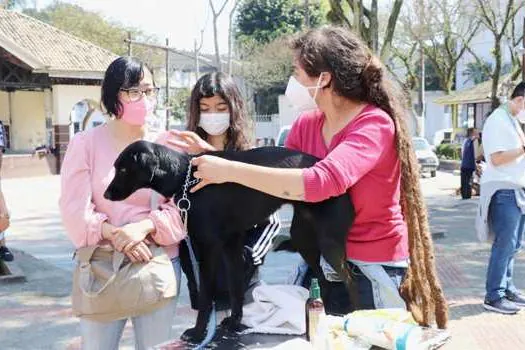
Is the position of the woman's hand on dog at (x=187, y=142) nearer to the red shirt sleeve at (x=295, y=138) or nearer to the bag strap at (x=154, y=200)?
the bag strap at (x=154, y=200)

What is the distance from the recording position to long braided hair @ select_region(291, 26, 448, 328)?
7.11 feet

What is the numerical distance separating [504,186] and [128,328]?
144 inches

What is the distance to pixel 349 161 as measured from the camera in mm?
2021

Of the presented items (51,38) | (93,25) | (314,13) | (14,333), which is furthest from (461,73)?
(14,333)

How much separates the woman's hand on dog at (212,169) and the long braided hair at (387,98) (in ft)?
1.38

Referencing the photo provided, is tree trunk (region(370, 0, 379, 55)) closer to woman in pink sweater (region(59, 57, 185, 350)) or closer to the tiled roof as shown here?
woman in pink sweater (region(59, 57, 185, 350))

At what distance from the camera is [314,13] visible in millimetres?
38844

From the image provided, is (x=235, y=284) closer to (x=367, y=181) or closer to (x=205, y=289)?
(x=205, y=289)

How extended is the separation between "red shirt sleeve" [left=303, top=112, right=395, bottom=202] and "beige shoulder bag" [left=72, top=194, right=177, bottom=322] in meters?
0.85

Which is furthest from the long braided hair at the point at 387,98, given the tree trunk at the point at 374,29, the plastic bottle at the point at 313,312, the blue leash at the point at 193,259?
the tree trunk at the point at 374,29

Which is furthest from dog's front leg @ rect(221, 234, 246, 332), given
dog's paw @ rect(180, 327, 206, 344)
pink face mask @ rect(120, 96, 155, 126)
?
pink face mask @ rect(120, 96, 155, 126)

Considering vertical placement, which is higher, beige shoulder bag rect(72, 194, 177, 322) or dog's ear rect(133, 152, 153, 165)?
dog's ear rect(133, 152, 153, 165)

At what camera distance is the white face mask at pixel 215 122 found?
317 cm

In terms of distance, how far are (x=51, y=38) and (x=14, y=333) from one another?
23.5 m
